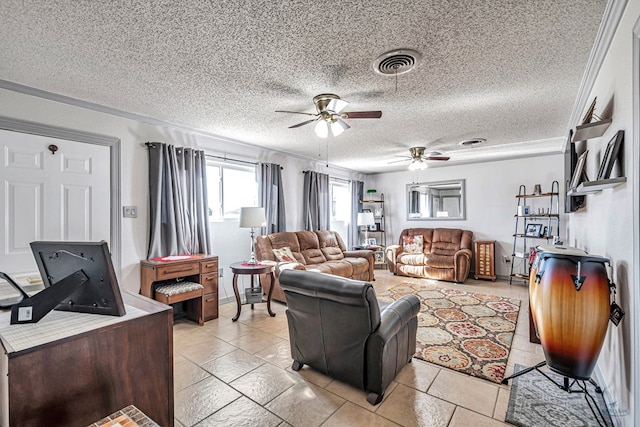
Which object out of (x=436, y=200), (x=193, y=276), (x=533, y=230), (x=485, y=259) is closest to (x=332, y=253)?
(x=193, y=276)

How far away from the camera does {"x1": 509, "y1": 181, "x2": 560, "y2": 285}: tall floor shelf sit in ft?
17.4

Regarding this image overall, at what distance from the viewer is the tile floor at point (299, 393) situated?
6.19 ft

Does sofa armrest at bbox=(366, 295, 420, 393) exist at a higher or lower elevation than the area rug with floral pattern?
higher

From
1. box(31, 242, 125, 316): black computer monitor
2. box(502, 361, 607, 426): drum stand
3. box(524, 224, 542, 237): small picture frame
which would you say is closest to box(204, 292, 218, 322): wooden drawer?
box(31, 242, 125, 316): black computer monitor

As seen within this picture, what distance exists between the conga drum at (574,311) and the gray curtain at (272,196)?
3793 mm

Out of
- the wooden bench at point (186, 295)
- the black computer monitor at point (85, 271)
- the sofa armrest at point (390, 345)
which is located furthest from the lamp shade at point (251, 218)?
the black computer monitor at point (85, 271)

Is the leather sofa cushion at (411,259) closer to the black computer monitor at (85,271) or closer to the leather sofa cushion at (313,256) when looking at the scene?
the leather sofa cushion at (313,256)

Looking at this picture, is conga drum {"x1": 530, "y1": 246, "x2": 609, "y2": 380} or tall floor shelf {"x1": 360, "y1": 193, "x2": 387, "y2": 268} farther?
tall floor shelf {"x1": 360, "y1": 193, "x2": 387, "y2": 268}

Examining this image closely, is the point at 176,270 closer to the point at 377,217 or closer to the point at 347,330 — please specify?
the point at 347,330

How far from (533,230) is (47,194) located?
6.94 m

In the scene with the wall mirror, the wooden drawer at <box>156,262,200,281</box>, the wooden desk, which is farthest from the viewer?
the wall mirror

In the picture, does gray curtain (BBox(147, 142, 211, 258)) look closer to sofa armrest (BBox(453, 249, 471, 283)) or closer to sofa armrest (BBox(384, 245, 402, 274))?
sofa armrest (BBox(384, 245, 402, 274))

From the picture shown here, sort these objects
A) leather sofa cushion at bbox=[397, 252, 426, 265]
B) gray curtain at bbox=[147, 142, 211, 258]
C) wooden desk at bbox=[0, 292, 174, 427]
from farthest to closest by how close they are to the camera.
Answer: leather sofa cushion at bbox=[397, 252, 426, 265], gray curtain at bbox=[147, 142, 211, 258], wooden desk at bbox=[0, 292, 174, 427]

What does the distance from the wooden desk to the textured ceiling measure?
65.1 inches
